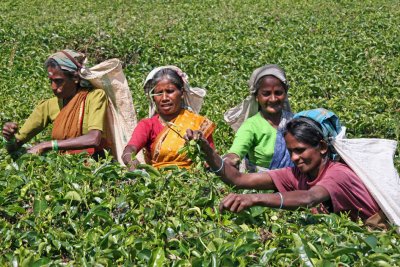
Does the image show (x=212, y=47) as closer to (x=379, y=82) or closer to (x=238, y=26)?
(x=238, y=26)

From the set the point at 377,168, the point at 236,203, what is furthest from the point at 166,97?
the point at 236,203

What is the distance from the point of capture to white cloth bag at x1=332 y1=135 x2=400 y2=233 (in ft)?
9.90

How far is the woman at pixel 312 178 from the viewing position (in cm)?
293

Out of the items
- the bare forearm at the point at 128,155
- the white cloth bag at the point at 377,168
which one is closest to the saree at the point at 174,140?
the bare forearm at the point at 128,155

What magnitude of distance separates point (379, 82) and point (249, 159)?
3609mm

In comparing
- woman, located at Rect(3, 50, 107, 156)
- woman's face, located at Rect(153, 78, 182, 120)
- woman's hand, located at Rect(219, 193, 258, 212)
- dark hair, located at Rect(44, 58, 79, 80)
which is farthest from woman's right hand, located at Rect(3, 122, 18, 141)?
woman's hand, located at Rect(219, 193, 258, 212)

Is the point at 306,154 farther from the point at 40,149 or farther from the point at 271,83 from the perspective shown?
the point at 40,149

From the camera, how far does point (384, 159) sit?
Answer: 3.16 meters

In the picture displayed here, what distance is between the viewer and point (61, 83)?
4328mm

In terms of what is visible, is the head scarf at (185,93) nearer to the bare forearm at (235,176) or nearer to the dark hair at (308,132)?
the bare forearm at (235,176)

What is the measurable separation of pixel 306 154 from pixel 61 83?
1887 mm

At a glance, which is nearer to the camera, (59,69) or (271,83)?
(271,83)

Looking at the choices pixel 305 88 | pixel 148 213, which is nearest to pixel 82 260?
pixel 148 213

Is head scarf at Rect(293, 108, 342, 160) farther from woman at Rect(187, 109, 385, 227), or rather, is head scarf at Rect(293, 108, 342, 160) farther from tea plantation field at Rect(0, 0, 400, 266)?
tea plantation field at Rect(0, 0, 400, 266)
